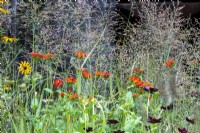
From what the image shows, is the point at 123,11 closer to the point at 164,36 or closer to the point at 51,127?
the point at 164,36

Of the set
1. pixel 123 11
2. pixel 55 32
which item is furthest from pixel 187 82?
pixel 123 11

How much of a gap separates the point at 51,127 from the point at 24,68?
16.6 inches

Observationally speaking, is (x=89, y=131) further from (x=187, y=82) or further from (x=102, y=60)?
(x=102, y=60)

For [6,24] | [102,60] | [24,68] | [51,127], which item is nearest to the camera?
[51,127]

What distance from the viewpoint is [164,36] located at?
3.71 meters

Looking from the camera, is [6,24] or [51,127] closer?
[51,127]

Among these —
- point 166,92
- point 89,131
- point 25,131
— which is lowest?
point 25,131

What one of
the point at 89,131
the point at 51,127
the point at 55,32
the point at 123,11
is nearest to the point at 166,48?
the point at 55,32

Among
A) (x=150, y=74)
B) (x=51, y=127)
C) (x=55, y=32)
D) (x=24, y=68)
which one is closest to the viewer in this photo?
(x=51, y=127)

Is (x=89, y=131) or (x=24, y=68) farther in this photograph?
(x=24, y=68)

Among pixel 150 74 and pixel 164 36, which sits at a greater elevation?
pixel 164 36

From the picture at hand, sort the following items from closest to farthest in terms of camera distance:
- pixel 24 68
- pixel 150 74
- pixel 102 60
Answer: pixel 24 68 → pixel 150 74 → pixel 102 60

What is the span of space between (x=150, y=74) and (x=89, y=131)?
1332mm

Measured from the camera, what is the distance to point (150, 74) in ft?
11.4
